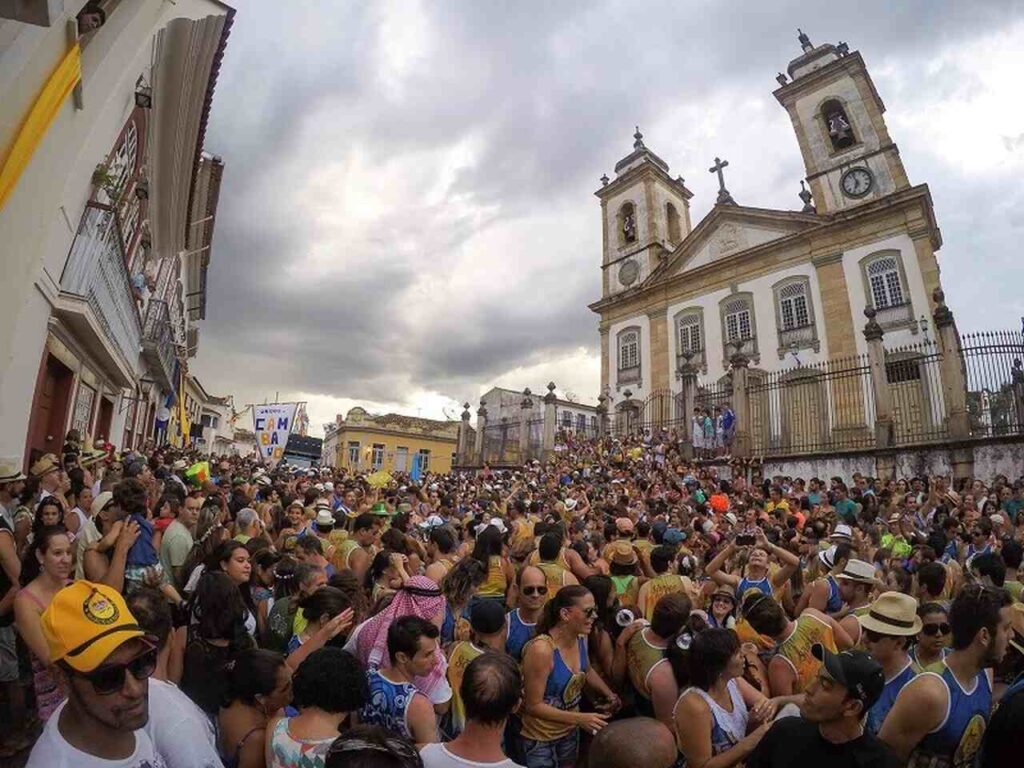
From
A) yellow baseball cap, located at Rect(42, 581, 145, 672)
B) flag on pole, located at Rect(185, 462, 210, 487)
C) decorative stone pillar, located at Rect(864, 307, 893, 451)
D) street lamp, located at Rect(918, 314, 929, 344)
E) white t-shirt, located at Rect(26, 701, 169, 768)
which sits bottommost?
white t-shirt, located at Rect(26, 701, 169, 768)

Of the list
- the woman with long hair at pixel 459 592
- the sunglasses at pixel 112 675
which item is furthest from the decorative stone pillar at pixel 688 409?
the sunglasses at pixel 112 675

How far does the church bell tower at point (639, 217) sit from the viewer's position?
32469 mm

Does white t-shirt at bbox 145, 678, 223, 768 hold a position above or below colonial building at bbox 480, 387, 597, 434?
below

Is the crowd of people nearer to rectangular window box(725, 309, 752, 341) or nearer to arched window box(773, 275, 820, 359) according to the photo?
arched window box(773, 275, 820, 359)

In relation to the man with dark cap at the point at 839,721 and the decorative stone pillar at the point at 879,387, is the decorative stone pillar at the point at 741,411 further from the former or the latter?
the man with dark cap at the point at 839,721

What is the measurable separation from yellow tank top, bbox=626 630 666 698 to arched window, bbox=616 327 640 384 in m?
27.4

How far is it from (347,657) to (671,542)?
4.64 meters

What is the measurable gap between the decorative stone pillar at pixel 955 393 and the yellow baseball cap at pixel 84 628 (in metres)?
15.9

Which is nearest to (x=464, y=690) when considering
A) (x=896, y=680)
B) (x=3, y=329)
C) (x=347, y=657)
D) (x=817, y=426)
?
(x=347, y=657)

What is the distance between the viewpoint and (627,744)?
176cm

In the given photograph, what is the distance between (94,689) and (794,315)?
26.9 metres

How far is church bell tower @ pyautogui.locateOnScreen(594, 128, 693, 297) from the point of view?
32.5 metres

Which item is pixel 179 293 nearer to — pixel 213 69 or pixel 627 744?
pixel 213 69

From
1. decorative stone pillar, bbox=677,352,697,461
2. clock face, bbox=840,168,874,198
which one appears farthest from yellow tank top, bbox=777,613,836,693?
clock face, bbox=840,168,874,198
